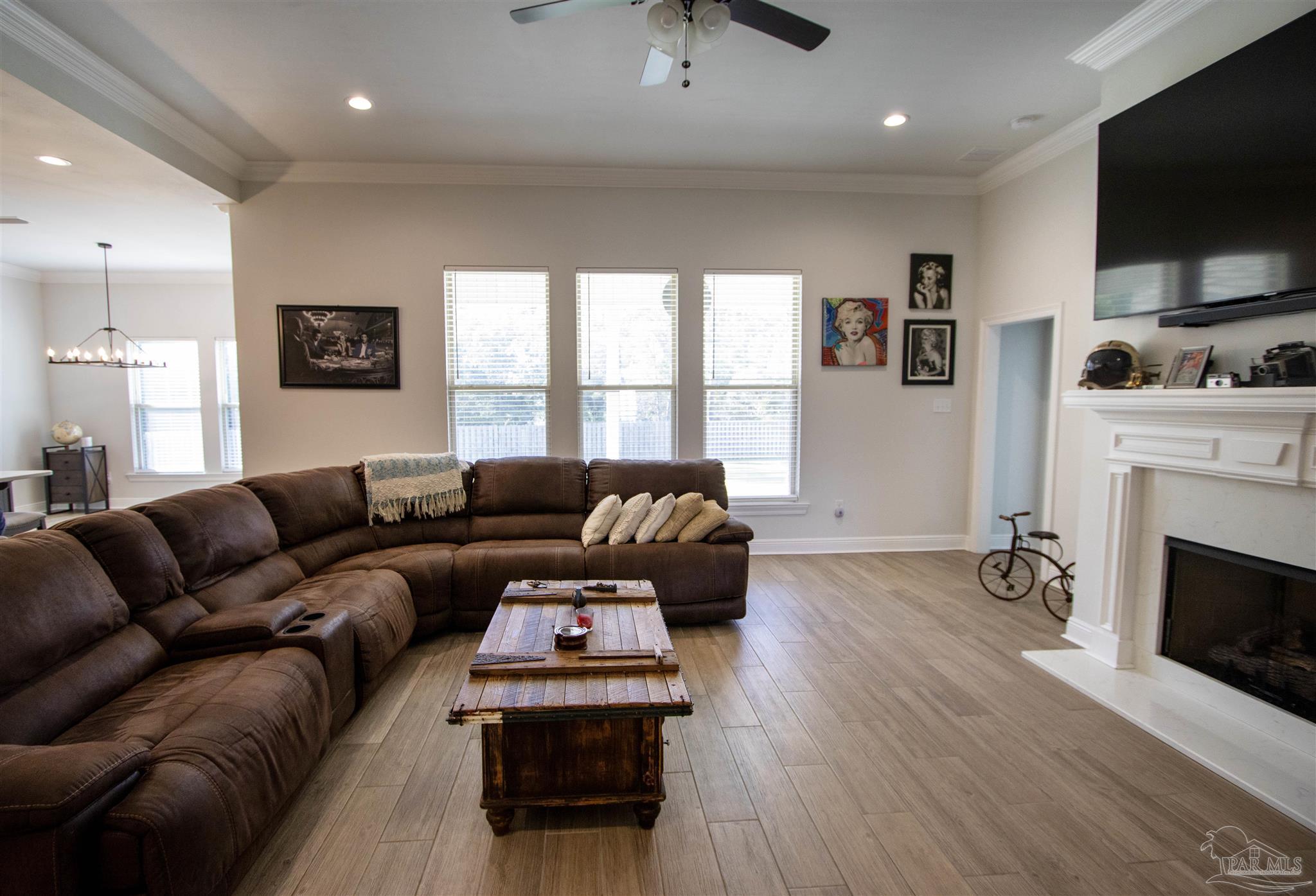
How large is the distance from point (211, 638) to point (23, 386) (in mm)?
7759

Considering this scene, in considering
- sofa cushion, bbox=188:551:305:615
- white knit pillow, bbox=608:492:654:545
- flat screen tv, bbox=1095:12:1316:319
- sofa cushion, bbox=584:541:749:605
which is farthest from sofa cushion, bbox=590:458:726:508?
flat screen tv, bbox=1095:12:1316:319

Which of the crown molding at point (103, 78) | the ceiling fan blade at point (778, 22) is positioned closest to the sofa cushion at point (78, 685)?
the crown molding at point (103, 78)

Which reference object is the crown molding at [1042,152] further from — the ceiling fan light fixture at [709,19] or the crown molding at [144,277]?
the crown molding at [144,277]

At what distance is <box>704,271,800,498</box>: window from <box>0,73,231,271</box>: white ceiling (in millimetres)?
3930

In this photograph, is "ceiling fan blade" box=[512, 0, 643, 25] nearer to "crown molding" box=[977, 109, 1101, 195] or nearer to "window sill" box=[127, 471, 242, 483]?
"crown molding" box=[977, 109, 1101, 195]

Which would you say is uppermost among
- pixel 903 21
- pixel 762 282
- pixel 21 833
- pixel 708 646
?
pixel 903 21

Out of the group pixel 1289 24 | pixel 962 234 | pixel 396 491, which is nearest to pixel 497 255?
pixel 396 491

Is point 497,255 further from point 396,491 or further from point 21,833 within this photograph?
point 21,833

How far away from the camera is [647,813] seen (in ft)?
5.69

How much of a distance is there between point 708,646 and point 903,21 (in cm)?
327

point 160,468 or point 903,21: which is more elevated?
point 903,21

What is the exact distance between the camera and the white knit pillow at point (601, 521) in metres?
3.47

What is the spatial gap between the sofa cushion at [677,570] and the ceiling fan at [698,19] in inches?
93.4

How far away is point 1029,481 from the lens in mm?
4945
